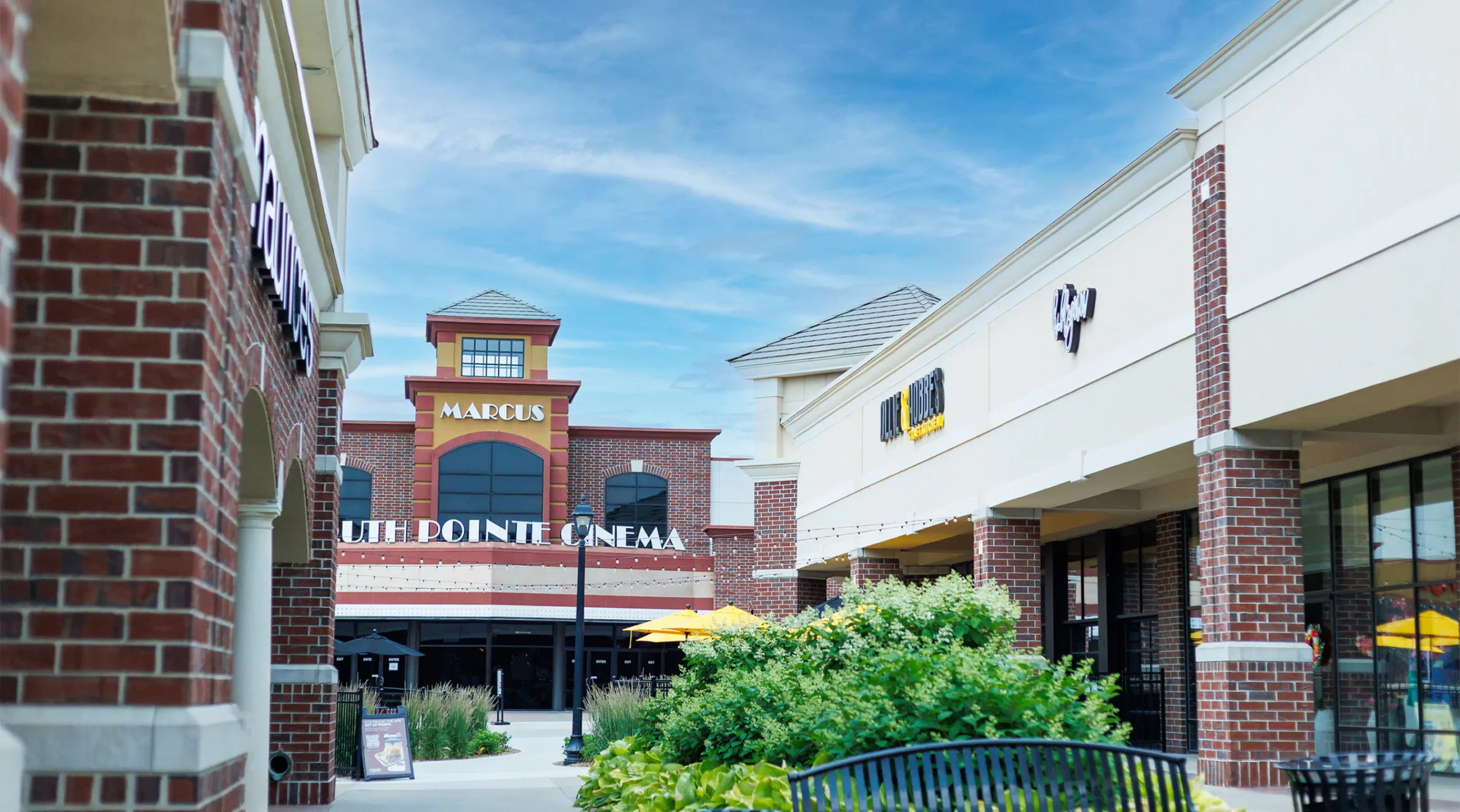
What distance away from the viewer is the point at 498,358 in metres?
43.8

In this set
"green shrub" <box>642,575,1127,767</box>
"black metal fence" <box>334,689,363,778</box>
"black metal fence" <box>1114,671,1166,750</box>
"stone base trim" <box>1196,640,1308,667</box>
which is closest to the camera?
"green shrub" <box>642,575,1127,767</box>

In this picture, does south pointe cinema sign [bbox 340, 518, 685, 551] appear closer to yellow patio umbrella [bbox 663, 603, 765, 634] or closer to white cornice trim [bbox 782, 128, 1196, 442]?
yellow patio umbrella [bbox 663, 603, 765, 634]

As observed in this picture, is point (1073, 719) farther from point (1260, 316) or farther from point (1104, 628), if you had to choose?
point (1104, 628)

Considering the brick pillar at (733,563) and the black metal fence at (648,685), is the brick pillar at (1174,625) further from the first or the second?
the brick pillar at (733,563)

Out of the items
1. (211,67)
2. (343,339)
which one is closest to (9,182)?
(211,67)

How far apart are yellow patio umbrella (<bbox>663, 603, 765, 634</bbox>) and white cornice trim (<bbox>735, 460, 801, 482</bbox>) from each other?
20.4 ft

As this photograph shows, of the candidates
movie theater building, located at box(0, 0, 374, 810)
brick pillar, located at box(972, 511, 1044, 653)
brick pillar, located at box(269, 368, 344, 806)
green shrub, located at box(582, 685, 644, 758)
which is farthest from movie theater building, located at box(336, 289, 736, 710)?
movie theater building, located at box(0, 0, 374, 810)

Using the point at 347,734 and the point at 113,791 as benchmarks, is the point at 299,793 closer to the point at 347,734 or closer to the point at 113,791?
the point at 347,734

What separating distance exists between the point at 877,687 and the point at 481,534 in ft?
113

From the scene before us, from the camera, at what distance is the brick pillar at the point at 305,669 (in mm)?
14391

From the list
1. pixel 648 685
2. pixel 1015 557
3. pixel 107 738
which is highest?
pixel 1015 557

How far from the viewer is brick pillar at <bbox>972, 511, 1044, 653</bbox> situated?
822 inches

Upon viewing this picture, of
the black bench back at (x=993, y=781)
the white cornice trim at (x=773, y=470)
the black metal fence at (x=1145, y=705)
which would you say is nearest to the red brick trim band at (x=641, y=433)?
the white cornice trim at (x=773, y=470)

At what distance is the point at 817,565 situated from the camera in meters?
30.9
